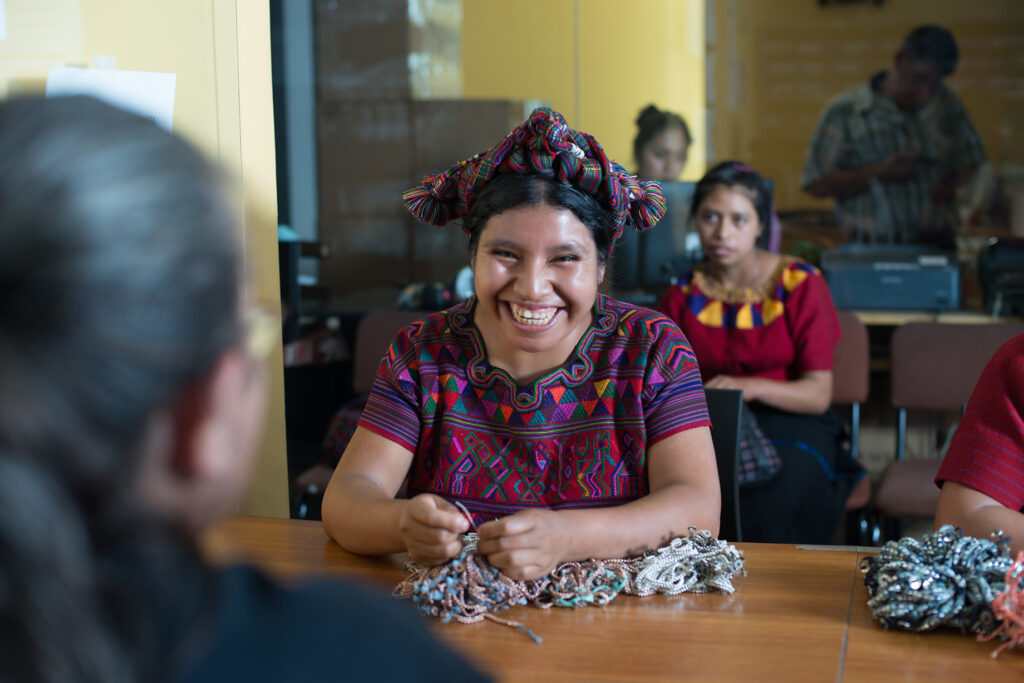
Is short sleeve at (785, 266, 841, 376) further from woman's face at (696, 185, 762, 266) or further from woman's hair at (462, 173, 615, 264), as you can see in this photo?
woman's hair at (462, 173, 615, 264)

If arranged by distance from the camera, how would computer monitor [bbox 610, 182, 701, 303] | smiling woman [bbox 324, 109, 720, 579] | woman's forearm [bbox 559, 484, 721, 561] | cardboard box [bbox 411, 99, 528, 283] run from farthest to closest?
cardboard box [bbox 411, 99, 528, 283], computer monitor [bbox 610, 182, 701, 303], smiling woman [bbox 324, 109, 720, 579], woman's forearm [bbox 559, 484, 721, 561]

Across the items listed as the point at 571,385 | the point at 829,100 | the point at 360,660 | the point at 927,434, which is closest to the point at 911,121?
the point at 829,100

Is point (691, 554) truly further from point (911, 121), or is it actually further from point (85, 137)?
point (911, 121)

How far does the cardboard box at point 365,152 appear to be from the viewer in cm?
447

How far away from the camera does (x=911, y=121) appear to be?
4.30 meters

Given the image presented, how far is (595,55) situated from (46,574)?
13.6 feet

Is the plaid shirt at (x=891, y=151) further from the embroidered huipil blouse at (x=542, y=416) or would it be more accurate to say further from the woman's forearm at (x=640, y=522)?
the woman's forearm at (x=640, y=522)

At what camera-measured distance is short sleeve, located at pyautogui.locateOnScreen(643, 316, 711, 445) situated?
162cm

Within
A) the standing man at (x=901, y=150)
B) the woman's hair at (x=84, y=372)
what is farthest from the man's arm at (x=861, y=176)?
the woman's hair at (x=84, y=372)

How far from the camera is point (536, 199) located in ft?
5.39

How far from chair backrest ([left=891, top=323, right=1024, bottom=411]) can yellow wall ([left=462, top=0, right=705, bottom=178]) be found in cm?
150

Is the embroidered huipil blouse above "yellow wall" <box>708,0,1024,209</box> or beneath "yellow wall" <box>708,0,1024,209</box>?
beneath

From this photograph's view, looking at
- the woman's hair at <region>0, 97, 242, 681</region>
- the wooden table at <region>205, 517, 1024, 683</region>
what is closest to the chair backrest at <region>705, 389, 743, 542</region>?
the wooden table at <region>205, 517, 1024, 683</region>

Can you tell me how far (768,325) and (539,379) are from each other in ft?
5.46
